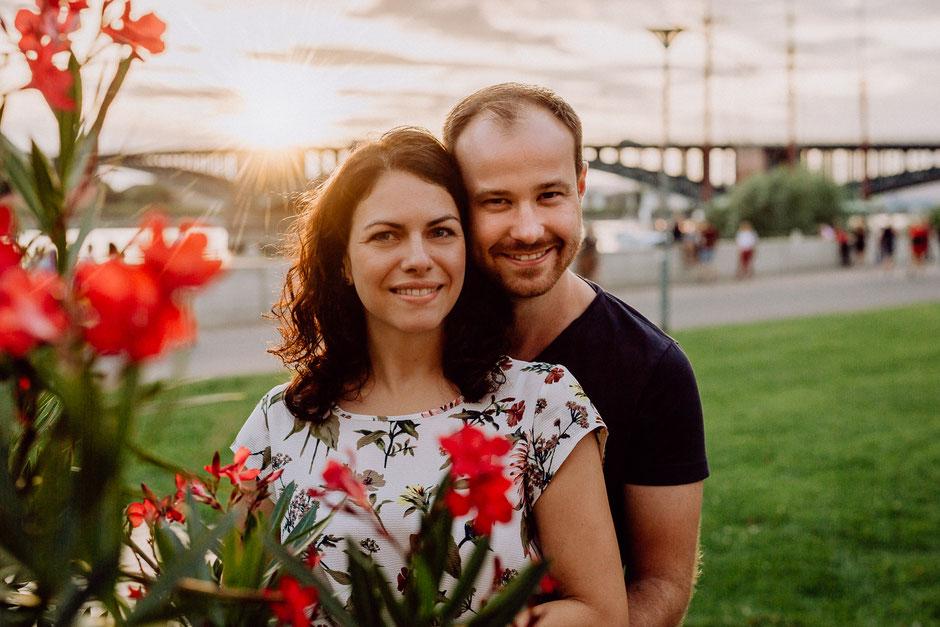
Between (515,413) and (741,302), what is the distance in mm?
16727

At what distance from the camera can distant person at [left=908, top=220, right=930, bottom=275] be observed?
22047 millimetres

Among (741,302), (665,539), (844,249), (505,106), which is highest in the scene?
(505,106)

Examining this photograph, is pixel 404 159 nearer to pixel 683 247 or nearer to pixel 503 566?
pixel 503 566

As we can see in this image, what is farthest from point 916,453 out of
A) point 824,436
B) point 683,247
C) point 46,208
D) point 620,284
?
point 683,247

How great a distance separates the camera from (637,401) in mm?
2346

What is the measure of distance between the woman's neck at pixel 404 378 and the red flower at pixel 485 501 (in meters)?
1.27

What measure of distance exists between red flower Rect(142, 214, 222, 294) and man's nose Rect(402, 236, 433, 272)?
4.18 feet

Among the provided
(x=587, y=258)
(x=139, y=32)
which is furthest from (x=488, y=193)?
(x=587, y=258)

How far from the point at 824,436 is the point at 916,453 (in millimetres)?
790

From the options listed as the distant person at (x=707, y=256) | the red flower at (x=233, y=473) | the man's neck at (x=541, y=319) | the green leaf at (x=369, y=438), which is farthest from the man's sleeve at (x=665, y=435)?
the distant person at (x=707, y=256)

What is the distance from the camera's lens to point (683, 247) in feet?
75.2

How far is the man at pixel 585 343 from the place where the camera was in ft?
7.45

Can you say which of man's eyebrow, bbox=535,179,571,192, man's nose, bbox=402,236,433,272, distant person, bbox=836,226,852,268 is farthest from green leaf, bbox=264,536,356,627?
distant person, bbox=836,226,852,268

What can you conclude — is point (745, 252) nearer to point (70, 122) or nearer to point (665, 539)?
point (665, 539)
